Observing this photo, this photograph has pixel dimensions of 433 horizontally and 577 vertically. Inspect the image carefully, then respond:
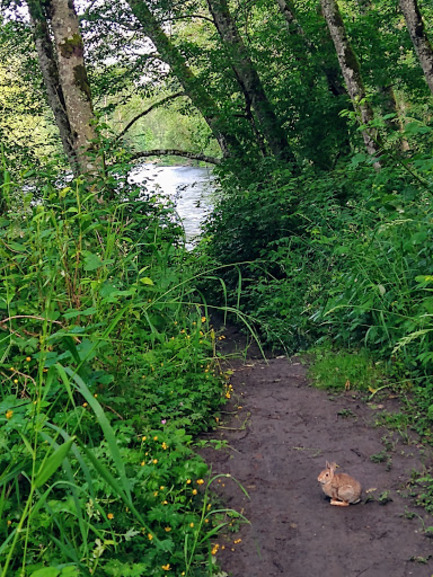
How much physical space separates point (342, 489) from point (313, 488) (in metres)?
0.27

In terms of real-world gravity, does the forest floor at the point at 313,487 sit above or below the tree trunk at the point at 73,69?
below

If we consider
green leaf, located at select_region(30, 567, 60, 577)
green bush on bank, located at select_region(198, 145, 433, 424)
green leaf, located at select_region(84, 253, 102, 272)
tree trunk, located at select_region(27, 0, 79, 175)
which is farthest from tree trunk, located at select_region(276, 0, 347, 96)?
green leaf, located at select_region(30, 567, 60, 577)

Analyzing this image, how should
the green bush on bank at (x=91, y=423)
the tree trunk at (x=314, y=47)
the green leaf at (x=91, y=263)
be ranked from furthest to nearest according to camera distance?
1. the tree trunk at (x=314, y=47)
2. the green leaf at (x=91, y=263)
3. the green bush on bank at (x=91, y=423)

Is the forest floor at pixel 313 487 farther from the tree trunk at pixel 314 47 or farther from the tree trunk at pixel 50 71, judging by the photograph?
the tree trunk at pixel 314 47

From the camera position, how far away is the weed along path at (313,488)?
2695mm

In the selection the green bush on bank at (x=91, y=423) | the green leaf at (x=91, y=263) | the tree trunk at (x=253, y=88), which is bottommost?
the green bush on bank at (x=91, y=423)

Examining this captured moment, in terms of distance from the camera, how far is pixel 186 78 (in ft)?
36.1

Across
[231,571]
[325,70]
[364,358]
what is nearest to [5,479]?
[231,571]

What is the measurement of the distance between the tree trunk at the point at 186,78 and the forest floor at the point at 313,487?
751 centimetres

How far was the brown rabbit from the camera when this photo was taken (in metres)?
3.05

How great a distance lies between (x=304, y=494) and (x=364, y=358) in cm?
176

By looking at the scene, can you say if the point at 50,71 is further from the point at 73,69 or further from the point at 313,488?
the point at 313,488

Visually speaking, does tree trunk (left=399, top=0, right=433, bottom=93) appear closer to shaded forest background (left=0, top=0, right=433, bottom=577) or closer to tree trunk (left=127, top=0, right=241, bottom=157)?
shaded forest background (left=0, top=0, right=433, bottom=577)

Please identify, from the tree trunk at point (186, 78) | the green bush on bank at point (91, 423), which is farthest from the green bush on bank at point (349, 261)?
the tree trunk at point (186, 78)
